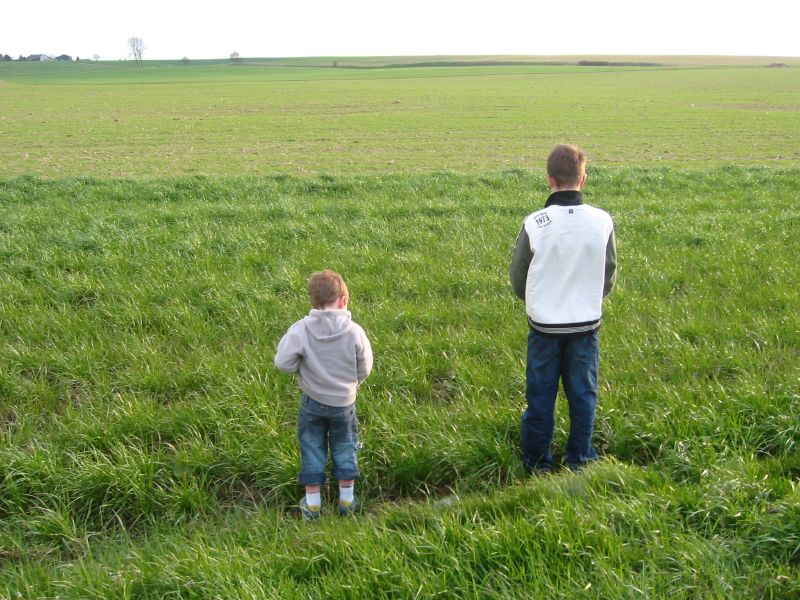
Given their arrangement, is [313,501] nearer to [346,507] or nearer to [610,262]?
[346,507]

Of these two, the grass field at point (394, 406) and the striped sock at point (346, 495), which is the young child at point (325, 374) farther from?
the grass field at point (394, 406)

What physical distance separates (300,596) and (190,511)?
1228 millimetres

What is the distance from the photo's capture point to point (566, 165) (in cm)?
382

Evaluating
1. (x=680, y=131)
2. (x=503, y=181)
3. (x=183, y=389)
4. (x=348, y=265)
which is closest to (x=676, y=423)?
(x=183, y=389)

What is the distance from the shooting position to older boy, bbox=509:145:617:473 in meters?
3.82

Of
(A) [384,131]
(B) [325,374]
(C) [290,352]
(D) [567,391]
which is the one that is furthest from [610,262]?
(A) [384,131]

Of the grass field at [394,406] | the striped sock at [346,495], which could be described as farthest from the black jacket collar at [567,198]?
the striped sock at [346,495]

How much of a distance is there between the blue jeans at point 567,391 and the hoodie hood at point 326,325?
115cm

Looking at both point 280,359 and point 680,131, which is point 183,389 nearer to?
point 280,359

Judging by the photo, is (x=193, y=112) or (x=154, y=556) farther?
(x=193, y=112)

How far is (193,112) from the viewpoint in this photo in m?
41.5

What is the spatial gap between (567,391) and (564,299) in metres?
0.58

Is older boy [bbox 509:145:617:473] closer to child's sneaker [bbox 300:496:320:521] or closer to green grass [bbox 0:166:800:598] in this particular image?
green grass [bbox 0:166:800:598]

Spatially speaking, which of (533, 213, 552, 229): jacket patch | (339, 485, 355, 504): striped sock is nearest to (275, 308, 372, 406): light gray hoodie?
(339, 485, 355, 504): striped sock
